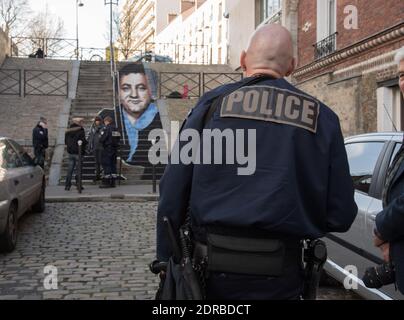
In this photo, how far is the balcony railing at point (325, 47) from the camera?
14.7 m

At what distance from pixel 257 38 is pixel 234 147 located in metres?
0.55

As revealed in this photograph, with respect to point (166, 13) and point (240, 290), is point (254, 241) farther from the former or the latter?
point (166, 13)

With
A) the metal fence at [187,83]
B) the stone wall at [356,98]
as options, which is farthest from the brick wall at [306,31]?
the metal fence at [187,83]

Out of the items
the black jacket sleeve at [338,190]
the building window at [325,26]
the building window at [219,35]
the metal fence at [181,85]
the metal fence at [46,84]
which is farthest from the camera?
the building window at [219,35]

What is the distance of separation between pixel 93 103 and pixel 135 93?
266 cm

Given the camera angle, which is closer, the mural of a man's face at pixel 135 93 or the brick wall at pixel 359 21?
the brick wall at pixel 359 21

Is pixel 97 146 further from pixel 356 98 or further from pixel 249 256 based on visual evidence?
pixel 249 256

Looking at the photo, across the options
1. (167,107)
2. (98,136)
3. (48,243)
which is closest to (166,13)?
(167,107)

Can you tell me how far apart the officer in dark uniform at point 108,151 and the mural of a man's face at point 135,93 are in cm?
556

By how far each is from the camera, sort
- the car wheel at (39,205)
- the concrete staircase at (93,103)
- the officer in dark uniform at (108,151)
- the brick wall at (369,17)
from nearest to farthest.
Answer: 1. the car wheel at (39,205)
2. the brick wall at (369,17)
3. the officer in dark uniform at (108,151)
4. the concrete staircase at (93,103)

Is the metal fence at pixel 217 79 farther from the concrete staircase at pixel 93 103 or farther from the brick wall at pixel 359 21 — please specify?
the brick wall at pixel 359 21

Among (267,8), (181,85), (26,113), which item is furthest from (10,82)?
(267,8)

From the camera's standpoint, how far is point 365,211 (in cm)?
414
